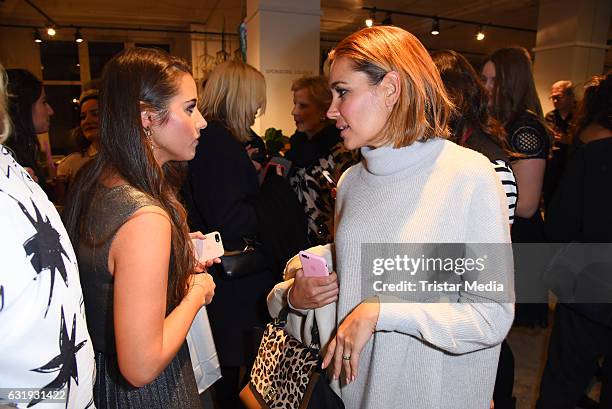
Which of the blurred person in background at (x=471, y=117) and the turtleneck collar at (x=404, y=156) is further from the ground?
the blurred person in background at (x=471, y=117)

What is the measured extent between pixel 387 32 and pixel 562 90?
457cm

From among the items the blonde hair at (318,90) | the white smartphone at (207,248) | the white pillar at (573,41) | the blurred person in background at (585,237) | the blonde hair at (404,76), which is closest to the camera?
the blonde hair at (404,76)

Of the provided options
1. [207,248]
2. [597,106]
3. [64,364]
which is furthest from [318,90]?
[64,364]

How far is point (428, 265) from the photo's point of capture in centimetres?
104

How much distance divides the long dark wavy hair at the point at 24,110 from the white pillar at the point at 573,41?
268 inches

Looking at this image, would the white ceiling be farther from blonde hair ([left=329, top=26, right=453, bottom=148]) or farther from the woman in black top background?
blonde hair ([left=329, top=26, right=453, bottom=148])

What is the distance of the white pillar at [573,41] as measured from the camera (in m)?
6.50

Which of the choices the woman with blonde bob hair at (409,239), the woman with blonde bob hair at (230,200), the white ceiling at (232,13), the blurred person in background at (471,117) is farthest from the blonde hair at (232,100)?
the white ceiling at (232,13)

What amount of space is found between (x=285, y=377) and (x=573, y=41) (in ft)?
24.3

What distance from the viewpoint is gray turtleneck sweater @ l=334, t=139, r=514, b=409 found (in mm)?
971

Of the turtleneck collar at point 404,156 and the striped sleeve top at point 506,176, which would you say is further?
the striped sleeve top at point 506,176

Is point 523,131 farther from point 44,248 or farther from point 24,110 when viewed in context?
point 24,110

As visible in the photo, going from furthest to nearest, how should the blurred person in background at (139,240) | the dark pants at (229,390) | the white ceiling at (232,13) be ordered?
1. the white ceiling at (232,13)
2. the dark pants at (229,390)
3. the blurred person in background at (139,240)

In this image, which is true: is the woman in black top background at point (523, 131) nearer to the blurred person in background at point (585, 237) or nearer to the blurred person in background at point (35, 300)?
the blurred person in background at point (585, 237)
